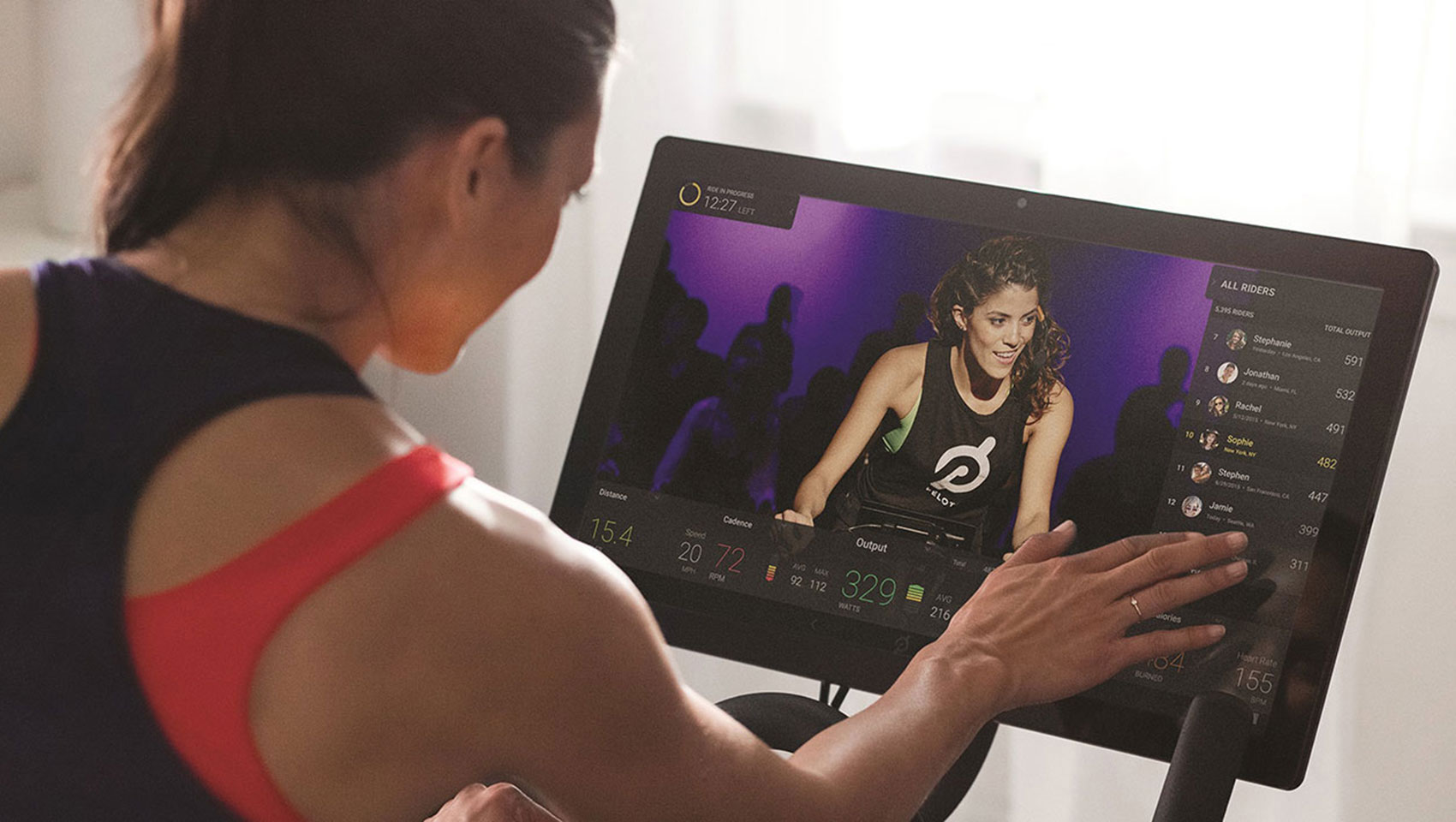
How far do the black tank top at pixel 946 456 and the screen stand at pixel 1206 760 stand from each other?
0.23 meters

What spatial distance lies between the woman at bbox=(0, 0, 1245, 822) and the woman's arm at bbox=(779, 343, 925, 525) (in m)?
0.35

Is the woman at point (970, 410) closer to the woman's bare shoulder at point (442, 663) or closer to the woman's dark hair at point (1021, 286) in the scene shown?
the woman's dark hair at point (1021, 286)

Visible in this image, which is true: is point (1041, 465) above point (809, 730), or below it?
above

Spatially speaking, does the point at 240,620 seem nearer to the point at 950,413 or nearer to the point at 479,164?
the point at 479,164

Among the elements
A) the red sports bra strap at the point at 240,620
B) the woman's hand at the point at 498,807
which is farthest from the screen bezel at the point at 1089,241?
the red sports bra strap at the point at 240,620

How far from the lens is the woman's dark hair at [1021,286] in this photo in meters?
1.19

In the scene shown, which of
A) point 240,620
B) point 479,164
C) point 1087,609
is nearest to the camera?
point 240,620

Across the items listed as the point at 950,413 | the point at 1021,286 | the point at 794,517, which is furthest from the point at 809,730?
the point at 1021,286

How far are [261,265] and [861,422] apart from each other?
564mm

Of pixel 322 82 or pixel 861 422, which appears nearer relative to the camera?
pixel 322 82

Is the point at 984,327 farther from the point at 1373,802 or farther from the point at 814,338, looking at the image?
the point at 1373,802

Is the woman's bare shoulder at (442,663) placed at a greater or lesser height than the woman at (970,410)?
lesser

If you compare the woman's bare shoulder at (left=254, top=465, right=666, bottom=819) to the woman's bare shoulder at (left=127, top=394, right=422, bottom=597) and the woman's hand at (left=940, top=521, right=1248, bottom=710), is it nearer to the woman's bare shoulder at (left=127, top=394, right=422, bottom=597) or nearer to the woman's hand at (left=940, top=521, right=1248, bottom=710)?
the woman's bare shoulder at (left=127, top=394, right=422, bottom=597)

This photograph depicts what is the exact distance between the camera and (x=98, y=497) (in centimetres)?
72
